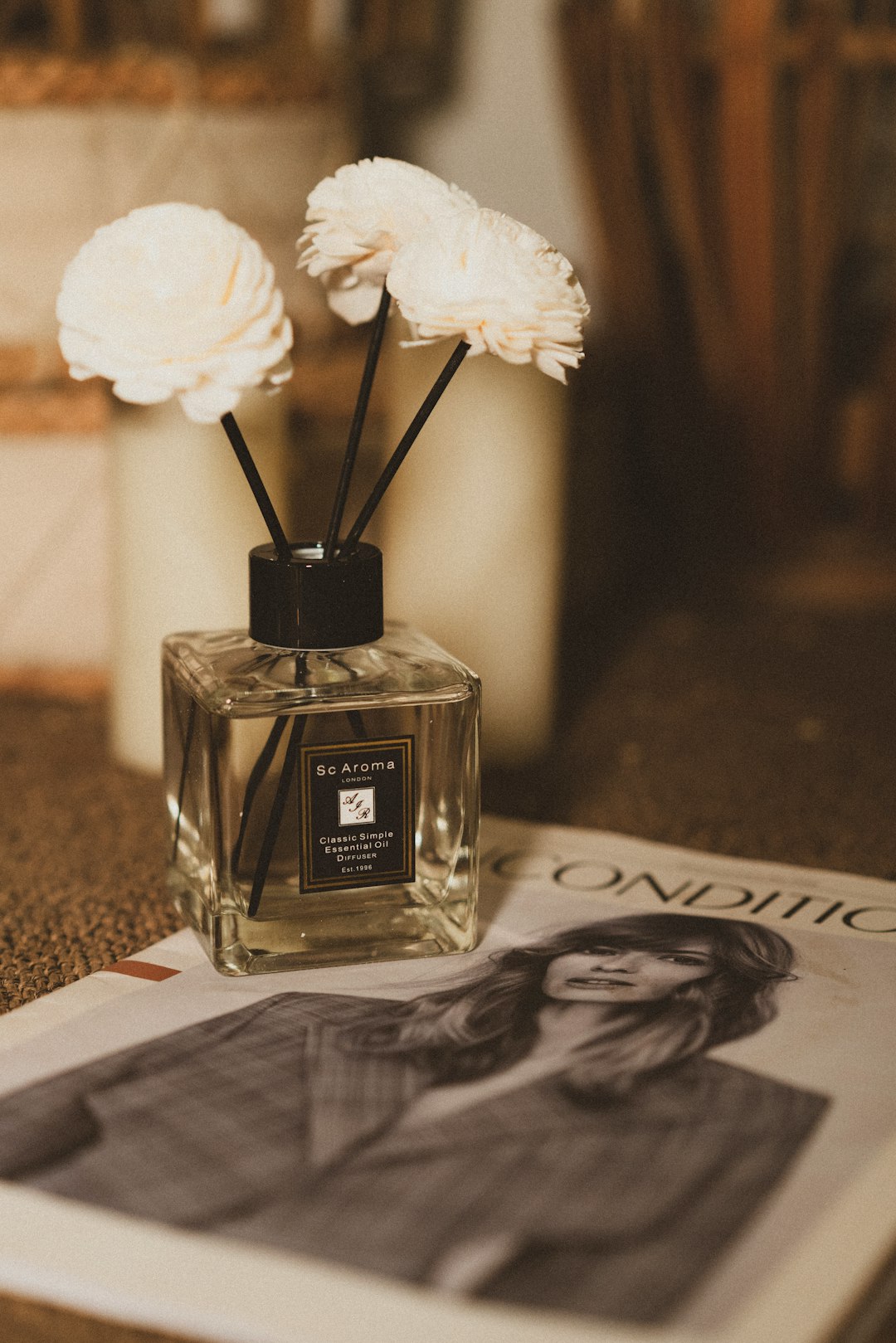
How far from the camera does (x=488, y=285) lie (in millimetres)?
370

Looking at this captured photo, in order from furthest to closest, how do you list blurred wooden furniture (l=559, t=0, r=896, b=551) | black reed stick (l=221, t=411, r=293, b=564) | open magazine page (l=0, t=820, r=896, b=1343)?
blurred wooden furniture (l=559, t=0, r=896, b=551)
black reed stick (l=221, t=411, r=293, b=564)
open magazine page (l=0, t=820, r=896, b=1343)

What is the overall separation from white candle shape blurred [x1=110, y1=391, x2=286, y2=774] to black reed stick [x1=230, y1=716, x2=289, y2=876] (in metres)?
0.19

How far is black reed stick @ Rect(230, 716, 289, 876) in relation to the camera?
1.39 feet

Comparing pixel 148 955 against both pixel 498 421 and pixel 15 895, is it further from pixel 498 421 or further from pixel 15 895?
pixel 498 421

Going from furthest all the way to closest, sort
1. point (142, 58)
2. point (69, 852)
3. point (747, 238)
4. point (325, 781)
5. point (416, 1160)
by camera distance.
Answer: point (747, 238) < point (142, 58) < point (69, 852) < point (325, 781) < point (416, 1160)

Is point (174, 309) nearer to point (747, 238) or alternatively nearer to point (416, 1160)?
point (416, 1160)

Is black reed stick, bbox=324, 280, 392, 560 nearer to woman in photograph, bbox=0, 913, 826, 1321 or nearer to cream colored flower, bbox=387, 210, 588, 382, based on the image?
cream colored flower, bbox=387, 210, 588, 382

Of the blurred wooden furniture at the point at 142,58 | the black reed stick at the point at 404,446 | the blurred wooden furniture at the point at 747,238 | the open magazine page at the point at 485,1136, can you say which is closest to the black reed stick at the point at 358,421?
the black reed stick at the point at 404,446

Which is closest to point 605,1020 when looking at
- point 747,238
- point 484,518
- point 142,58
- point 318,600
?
point 318,600

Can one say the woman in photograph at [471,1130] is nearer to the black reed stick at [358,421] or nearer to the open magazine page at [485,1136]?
the open magazine page at [485,1136]

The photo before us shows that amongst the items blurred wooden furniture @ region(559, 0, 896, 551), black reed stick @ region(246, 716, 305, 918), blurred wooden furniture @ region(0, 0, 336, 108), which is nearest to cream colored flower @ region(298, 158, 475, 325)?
black reed stick @ region(246, 716, 305, 918)

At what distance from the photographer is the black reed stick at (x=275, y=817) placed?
0.42 metres

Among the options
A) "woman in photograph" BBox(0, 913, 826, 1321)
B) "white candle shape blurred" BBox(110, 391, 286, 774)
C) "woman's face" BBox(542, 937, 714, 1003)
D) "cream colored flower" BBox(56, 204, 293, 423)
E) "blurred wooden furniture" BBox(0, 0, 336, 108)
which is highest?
"blurred wooden furniture" BBox(0, 0, 336, 108)

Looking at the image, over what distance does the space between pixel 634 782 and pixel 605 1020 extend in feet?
0.81
